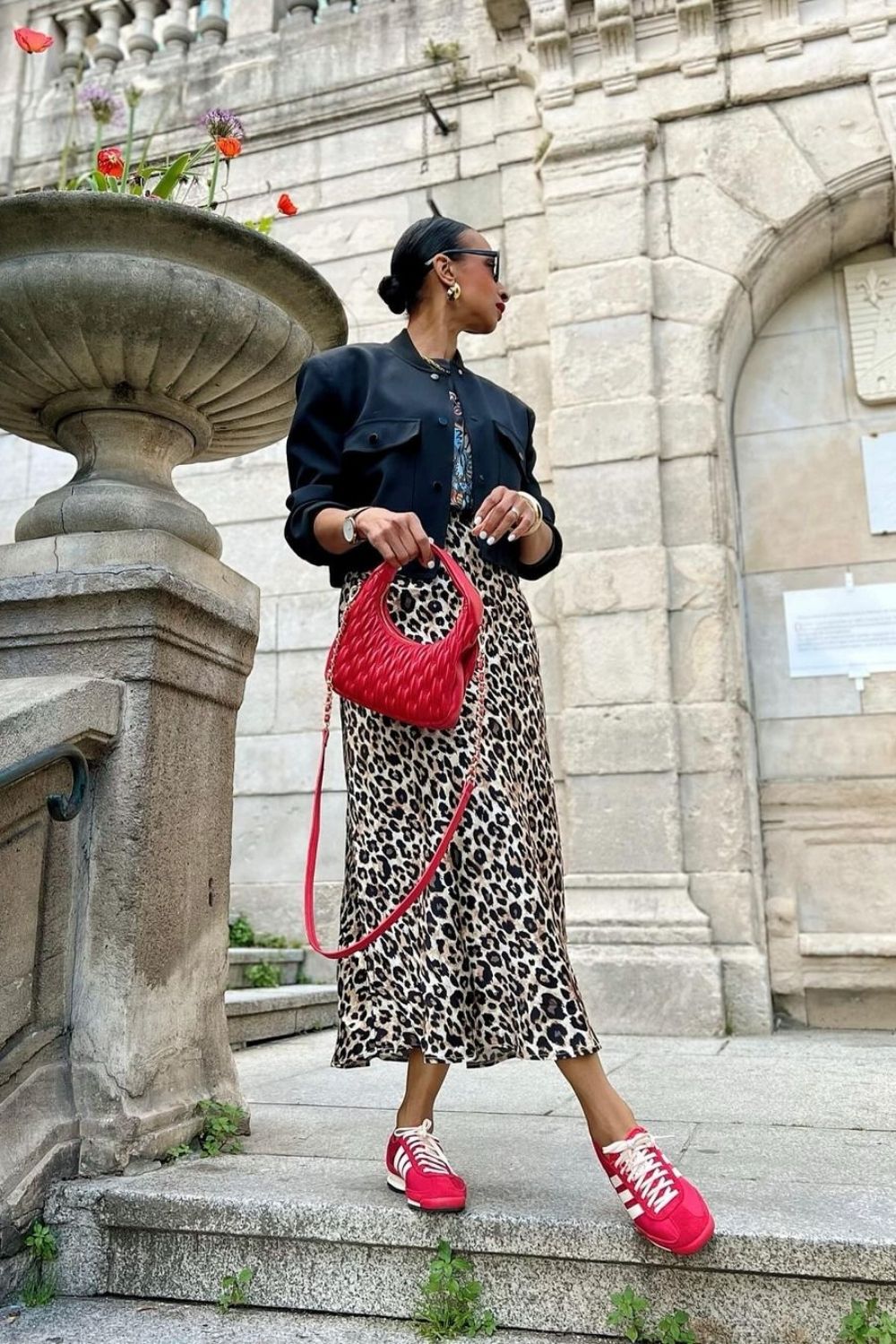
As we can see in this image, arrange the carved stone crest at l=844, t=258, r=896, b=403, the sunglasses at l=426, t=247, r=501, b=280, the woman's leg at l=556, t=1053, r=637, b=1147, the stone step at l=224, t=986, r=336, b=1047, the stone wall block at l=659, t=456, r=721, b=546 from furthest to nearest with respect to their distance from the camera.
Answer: the carved stone crest at l=844, t=258, r=896, b=403 → the stone wall block at l=659, t=456, r=721, b=546 → the stone step at l=224, t=986, r=336, b=1047 → the sunglasses at l=426, t=247, r=501, b=280 → the woman's leg at l=556, t=1053, r=637, b=1147

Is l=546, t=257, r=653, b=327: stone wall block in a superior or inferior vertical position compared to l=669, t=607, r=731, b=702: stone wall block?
superior

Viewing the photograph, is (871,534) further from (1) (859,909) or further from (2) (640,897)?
(2) (640,897)

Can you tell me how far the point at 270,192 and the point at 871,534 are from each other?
4.22m

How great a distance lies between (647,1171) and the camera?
1728 millimetres

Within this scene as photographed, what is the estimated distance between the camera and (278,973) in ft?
17.6

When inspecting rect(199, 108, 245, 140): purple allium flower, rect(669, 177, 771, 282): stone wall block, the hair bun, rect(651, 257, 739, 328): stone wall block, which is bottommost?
the hair bun

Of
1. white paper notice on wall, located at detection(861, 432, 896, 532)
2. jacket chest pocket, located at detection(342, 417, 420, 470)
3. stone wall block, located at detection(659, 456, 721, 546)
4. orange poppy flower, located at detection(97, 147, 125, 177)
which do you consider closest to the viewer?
jacket chest pocket, located at detection(342, 417, 420, 470)

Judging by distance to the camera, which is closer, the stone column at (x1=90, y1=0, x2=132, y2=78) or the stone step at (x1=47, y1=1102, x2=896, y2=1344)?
the stone step at (x1=47, y1=1102, x2=896, y2=1344)

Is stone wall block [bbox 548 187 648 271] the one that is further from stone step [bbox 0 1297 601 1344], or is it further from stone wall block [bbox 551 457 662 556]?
stone step [bbox 0 1297 601 1344]

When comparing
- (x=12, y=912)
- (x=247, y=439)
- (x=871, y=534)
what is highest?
(x=871, y=534)

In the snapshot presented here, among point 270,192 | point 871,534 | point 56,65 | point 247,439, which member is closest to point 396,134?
point 270,192

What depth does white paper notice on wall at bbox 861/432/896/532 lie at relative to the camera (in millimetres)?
5395

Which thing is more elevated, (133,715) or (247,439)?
(247,439)

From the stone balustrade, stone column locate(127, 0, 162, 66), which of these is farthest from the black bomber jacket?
stone column locate(127, 0, 162, 66)
